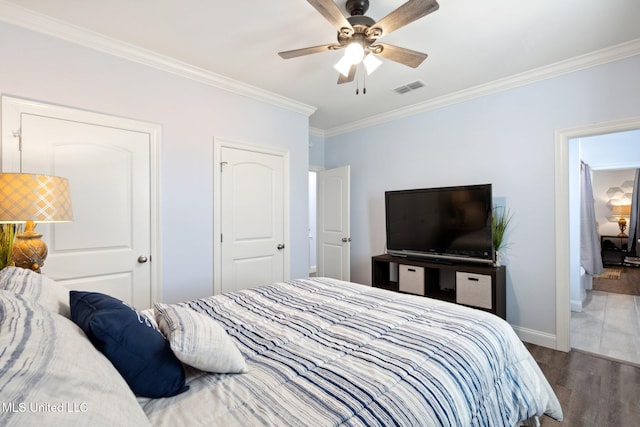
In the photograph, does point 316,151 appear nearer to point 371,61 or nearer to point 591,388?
point 371,61

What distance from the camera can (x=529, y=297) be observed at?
3.06 meters

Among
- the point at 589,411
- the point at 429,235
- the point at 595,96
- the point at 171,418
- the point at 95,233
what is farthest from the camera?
the point at 429,235

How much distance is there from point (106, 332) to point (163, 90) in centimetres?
248

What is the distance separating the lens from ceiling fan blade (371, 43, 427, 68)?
2.07m

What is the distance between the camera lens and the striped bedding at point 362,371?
897 millimetres

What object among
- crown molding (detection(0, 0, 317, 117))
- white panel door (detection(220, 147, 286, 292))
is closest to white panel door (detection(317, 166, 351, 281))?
white panel door (detection(220, 147, 286, 292))

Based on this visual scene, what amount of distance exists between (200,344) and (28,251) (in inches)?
61.9

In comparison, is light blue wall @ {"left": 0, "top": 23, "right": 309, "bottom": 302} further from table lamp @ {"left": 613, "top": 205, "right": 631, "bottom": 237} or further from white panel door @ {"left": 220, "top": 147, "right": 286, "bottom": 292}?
table lamp @ {"left": 613, "top": 205, "right": 631, "bottom": 237}

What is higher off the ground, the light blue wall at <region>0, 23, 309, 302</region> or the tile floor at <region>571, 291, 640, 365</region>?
the light blue wall at <region>0, 23, 309, 302</region>

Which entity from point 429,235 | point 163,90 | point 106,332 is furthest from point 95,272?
point 429,235

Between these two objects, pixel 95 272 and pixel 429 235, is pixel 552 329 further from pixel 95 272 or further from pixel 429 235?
pixel 95 272

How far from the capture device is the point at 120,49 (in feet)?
8.14

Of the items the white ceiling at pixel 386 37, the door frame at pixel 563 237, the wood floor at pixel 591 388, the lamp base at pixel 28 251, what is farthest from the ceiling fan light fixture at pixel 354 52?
the wood floor at pixel 591 388

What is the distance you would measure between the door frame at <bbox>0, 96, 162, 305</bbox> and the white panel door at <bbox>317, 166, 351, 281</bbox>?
7.96 feet
